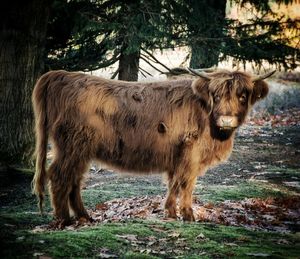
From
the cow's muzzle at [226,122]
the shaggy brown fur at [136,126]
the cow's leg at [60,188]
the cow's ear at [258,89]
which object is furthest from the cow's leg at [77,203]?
Result: the cow's ear at [258,89]

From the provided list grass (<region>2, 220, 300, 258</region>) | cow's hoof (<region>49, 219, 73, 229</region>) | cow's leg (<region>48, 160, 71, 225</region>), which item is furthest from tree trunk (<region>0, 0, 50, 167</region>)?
grass (<region>2, 220, 300, 258</region>)

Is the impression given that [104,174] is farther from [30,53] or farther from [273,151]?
[273,151]

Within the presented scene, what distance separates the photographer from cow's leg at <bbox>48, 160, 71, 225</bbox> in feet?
17.2

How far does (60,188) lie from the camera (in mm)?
5262

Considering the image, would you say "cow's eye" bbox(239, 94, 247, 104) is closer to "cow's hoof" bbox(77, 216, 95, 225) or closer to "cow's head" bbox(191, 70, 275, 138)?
"cow's head" bbox(191, 70, 275, 138)

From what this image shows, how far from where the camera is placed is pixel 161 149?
18.7 feet

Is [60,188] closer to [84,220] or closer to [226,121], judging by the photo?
[84,220]

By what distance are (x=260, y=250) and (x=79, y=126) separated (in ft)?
7.21

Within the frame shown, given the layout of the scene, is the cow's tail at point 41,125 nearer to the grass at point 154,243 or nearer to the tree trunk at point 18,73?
the grass at point 154,243

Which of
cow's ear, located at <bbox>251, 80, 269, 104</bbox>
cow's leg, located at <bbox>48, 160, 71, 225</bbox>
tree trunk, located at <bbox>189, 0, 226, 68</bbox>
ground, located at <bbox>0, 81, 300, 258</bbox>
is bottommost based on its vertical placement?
ground, located at <bbox>0, 81, 300, 258</bbox>

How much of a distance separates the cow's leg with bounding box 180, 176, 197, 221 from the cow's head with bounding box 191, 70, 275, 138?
26.6 inches

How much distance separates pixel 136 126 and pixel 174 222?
1136 millimetres

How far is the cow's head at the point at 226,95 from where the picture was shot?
5.47 m

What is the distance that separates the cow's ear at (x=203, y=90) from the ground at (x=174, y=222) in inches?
51.9
